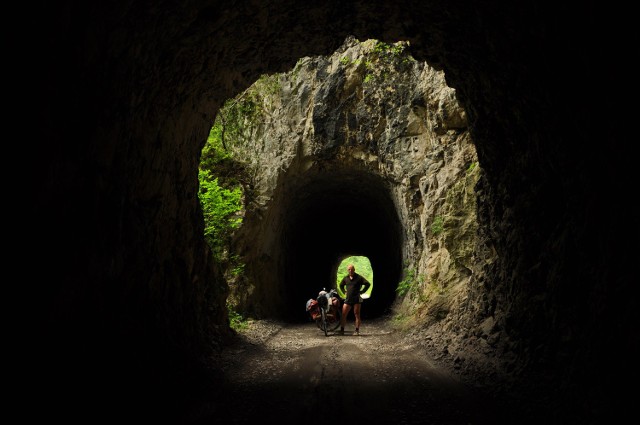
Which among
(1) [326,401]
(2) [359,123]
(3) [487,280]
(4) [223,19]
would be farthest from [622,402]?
(2) [359,123]

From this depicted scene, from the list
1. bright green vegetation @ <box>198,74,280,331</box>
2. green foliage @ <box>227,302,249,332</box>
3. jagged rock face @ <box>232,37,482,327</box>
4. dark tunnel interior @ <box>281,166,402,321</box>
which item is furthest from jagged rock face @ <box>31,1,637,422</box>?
dark tunnel interior @ <box>281,166,402,321</box>

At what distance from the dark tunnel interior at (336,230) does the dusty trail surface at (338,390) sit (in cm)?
929

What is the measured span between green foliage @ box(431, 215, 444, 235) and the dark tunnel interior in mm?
4935

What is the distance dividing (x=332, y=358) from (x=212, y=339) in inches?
82.8

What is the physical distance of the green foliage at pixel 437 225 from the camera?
10.7 m

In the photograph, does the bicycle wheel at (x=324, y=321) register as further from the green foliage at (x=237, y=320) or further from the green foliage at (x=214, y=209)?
the green foliage at (x=214, y=209)

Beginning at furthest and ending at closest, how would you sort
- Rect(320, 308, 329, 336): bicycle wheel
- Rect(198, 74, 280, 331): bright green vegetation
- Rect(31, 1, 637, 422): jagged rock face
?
Rect(320, 308, 329, 336): bicycle wheel
Rect(198, 74, 280, 331): bright green vegetation
Rect(31, 1, 637, 422): jagged rock face

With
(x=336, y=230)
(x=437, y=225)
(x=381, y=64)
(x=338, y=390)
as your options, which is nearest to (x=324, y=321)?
(x=437, y=225)

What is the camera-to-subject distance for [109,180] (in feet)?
13.5

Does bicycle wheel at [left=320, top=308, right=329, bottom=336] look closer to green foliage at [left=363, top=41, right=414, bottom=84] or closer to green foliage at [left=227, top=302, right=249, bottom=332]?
green foliage at [left=227, top=302, right=249, bottom=332]

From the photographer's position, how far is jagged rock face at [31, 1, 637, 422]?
3.27 metres

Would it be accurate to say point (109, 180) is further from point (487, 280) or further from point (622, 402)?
point (487, 280)

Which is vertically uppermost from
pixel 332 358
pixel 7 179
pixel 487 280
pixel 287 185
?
pixel 287 185

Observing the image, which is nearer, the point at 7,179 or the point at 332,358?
the point at 7,179
